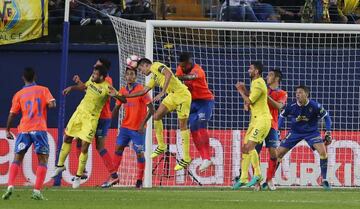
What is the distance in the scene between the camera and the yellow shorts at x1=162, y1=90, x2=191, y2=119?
20766 millimetres

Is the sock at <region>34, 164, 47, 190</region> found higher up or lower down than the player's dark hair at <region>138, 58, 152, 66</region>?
lower down

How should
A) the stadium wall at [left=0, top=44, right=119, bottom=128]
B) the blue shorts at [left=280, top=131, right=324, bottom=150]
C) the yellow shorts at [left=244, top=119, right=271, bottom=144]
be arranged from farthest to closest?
the stadium wall at [left=0, top=44, right=119, bottom=128] → the blue shorts at [left=280, top=131, right=324, bottom=150] → the yellow shorts at [left=244, top=119, right=271, bottom=144]

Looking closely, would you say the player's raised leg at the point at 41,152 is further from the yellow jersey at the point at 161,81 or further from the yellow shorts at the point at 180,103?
the yellow shorts at the point at 180,103

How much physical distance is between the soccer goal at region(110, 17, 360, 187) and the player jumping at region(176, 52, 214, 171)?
1946 mm

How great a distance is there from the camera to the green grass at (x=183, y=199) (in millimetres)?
15984

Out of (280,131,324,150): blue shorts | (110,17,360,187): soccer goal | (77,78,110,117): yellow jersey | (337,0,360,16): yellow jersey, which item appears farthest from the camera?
(337,0,360,16): yellow jersey

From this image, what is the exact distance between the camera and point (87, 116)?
21.3 metres

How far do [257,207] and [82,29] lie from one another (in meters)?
11.3

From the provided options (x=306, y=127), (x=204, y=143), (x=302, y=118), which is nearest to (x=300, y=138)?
(x=306, y=127)

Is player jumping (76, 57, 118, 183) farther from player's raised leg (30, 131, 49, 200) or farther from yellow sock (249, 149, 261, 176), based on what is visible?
player's raised leg (30, 131, 49, 200)

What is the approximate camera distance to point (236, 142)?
24125 millimetres

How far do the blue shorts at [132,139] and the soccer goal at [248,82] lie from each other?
1446mm

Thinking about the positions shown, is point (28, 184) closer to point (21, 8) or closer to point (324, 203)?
point (21, 8)

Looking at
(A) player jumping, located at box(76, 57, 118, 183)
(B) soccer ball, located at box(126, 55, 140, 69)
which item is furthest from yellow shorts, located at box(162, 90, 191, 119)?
(A) player jumping, located at box(76, 57, 118, 183)
